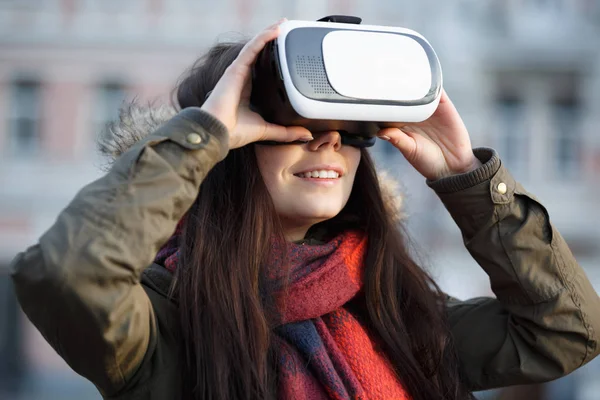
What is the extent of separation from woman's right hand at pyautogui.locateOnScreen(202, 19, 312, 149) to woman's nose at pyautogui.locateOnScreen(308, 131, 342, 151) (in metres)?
0.05

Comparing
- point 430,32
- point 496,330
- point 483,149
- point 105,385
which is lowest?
point 430,32

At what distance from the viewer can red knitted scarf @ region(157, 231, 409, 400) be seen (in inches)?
66.9

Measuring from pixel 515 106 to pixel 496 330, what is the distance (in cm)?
1093

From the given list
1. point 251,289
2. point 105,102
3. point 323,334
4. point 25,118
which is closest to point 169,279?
point 251,289

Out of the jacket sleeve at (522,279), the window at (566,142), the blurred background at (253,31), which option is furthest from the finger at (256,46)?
the window at (566,142)

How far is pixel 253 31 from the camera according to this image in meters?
11.9

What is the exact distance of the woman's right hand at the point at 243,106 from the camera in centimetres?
163

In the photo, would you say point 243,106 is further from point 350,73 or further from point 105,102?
point 105,102

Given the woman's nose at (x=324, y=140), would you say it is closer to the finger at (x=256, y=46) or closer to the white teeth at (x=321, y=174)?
the white teeth at (x=321, y=174)

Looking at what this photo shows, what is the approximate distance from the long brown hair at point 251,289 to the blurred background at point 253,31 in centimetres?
996

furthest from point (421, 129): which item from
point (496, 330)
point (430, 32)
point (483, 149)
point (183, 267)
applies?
point (430, 32)

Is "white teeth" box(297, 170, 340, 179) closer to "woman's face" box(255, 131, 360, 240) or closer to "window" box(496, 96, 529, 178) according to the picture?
"woman's face" box(255, 131, 360, 240)

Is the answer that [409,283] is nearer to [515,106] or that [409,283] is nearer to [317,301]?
[317,301]

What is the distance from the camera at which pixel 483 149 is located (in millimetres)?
1920
